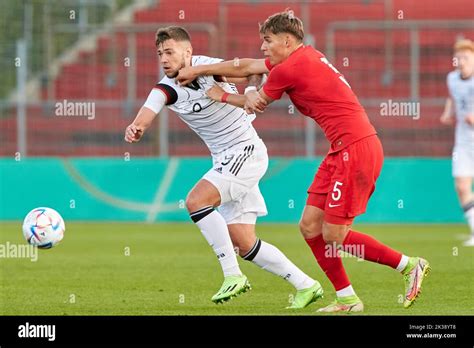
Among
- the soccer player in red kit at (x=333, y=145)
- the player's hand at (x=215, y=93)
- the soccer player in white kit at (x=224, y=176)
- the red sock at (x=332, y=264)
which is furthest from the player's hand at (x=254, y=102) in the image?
the red sock at (x=332, y=264)

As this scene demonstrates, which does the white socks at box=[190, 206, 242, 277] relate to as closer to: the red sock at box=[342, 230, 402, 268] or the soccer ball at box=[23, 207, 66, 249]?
the red sock at box=[342, 230, 402, 268]

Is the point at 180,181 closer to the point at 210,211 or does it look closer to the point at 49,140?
the point at 49,140

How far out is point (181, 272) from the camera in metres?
11.4

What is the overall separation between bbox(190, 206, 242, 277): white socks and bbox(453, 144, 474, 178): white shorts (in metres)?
6.66

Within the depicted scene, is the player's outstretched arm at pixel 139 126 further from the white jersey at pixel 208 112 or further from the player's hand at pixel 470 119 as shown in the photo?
the player's hand at pixel 470 119

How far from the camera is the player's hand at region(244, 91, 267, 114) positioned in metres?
Result: 8.05

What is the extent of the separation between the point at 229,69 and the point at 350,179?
1.26 metres

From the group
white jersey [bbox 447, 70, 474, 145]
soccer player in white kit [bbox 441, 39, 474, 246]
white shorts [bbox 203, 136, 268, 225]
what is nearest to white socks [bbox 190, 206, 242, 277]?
white shorts [bbox 203, 136, 268, 225]

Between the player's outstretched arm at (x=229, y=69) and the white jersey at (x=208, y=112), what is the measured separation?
0.21 meters

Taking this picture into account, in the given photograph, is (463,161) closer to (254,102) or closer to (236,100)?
(236,100)

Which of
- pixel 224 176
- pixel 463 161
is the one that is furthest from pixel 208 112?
pixel 463 161

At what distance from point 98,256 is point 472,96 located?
219 inches
